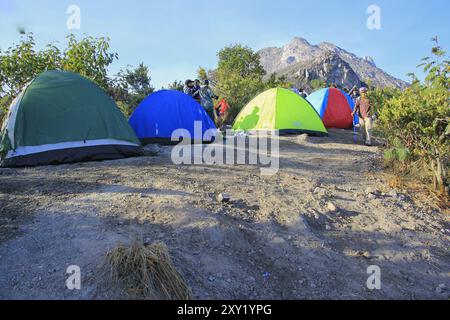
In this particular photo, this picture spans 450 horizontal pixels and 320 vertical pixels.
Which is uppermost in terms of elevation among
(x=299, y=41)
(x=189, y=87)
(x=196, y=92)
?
(x=299, y=41)

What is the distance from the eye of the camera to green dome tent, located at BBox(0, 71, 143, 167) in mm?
6418

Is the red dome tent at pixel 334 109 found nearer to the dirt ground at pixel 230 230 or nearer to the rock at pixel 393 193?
the dirt ground at pixel 230 230

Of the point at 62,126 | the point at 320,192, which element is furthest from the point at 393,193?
the point at 62,126

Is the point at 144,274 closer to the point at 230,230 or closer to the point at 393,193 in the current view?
the point at 230,230

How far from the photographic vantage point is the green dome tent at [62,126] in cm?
642

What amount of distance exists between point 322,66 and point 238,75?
159 feet

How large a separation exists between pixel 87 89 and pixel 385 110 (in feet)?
18.0

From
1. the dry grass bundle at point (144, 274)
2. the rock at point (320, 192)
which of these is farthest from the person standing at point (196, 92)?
the dry grass bundle at point (144, 274)

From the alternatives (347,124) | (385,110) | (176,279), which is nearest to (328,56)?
(347,124)

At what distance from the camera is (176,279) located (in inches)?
120

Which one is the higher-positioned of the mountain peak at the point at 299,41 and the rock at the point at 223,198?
the mountain peak at the point at 299,41

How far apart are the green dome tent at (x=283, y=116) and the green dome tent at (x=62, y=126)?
426cm

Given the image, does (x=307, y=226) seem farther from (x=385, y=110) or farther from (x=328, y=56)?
(x=328, y=56)

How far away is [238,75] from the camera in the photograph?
21.7 meters
